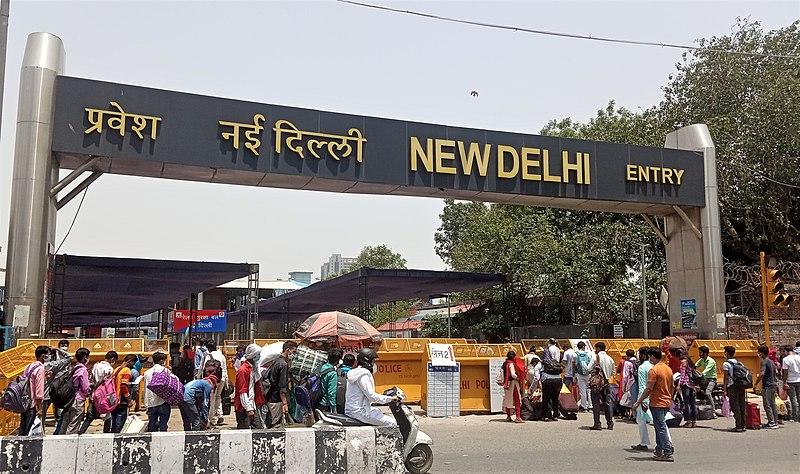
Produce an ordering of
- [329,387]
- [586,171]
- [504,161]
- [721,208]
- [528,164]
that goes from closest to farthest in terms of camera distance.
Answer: [329,387] → [504,161] → [528,164] → [586,171] → [721,208]

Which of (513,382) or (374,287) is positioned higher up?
(374,287)

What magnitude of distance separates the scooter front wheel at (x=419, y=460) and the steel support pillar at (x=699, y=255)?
15666 mm

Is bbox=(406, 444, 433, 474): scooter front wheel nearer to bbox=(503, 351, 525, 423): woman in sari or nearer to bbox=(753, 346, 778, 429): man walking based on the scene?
bbox=(503, 351, 525, 423): woman in sari

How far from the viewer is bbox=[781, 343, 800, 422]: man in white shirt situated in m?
14.0

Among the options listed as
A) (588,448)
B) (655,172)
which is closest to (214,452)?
(588,448)

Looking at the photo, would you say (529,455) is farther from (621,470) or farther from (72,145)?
(72,145)

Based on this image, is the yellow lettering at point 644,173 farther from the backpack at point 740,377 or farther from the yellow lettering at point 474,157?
the backpack at point 740,377

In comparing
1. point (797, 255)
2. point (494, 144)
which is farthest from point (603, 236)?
point (494, 144)

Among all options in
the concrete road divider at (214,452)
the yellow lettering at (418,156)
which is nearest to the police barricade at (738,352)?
the yellow lettering at (418,156)

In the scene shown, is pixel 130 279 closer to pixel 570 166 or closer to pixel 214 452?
pixel 570 166

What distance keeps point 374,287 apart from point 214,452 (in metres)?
19.5

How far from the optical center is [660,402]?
9.93 metres

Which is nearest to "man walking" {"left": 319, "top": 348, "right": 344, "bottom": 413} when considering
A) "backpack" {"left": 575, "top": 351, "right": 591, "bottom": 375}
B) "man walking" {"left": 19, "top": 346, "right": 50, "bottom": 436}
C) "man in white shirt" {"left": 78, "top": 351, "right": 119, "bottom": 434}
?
"man in white shirt" {"left": 78, "top": 351, "right": 119, "bottom": 434}

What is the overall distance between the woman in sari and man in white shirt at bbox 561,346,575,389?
1192mm
